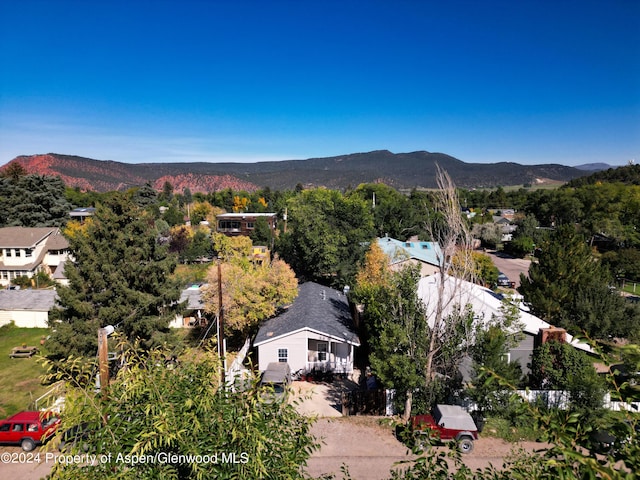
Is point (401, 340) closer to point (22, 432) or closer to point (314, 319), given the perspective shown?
point (314, 319)

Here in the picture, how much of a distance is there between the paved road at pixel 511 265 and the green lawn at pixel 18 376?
4455cm

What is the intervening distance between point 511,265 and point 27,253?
60.7m

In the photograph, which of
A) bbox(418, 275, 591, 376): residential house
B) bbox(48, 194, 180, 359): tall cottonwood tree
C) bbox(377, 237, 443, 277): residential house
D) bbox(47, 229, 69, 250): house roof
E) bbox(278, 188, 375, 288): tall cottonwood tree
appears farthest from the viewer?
bbox(47, 229, 69, 250): house roof

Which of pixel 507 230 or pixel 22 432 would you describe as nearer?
pixel 22 432

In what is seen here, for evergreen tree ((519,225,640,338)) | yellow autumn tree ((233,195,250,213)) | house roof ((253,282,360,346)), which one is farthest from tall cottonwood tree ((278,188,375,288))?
yellow autumn tree ((233,195,250,213))

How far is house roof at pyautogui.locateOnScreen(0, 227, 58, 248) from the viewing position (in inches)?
1676

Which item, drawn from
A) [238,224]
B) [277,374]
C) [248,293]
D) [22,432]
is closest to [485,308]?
[277,374]

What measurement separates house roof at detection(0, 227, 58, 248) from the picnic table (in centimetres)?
2193

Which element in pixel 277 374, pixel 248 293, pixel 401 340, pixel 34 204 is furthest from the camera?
pixel 34 204

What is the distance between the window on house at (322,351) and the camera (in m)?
22.5

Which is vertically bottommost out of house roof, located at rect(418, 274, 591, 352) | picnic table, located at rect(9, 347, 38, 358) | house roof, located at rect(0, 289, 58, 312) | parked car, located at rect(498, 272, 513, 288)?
picnic table, located at rect(9, 347, 38, 358)

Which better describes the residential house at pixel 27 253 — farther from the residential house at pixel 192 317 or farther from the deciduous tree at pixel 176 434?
the deciduous tree at pixel 176 434

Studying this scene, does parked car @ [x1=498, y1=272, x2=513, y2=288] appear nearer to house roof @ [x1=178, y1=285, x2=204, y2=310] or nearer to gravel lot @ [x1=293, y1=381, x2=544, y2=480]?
gravel lot @ [x1=293, y1=381, x2=544, y2=480]

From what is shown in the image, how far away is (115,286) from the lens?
70.5 feet
